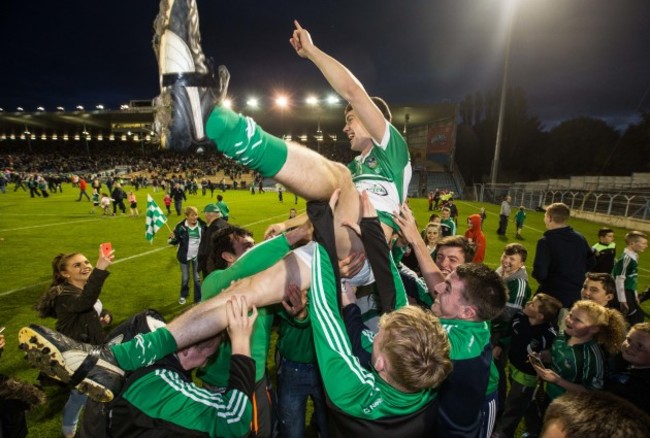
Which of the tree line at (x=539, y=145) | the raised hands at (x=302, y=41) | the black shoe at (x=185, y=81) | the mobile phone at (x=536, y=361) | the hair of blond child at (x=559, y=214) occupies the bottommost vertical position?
the mobile phone at (x=536, y=361)

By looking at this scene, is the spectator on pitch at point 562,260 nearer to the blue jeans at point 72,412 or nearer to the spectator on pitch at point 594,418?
the spectator on pitch at point 594,418

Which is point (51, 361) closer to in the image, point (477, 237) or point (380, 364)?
point (380, 364)

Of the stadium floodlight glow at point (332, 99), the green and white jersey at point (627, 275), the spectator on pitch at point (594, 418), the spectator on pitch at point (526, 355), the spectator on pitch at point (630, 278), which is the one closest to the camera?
the spectator on pitch at point (594, 418)

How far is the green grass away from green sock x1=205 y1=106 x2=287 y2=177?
4204mm

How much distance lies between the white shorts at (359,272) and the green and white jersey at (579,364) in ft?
6.76

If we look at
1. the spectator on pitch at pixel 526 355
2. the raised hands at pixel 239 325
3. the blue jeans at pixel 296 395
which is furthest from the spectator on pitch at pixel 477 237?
the raised hands at pixel 239 325

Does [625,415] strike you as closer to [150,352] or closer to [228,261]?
[150,352]

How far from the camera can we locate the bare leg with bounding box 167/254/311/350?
7.47 feet

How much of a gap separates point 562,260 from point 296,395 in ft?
15.0

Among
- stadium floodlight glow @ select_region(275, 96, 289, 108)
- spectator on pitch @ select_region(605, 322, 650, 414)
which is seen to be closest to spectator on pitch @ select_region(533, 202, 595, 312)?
spectator on pitch @ select_region(605, 322, 650, 414)

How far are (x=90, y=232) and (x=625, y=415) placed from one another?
18.5 meters

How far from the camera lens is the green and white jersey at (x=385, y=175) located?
9.45 feet

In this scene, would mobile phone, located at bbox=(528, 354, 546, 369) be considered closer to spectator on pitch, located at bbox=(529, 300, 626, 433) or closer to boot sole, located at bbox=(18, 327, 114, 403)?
spectator on pitch, located at bbox=(529, 300, 626, 433)

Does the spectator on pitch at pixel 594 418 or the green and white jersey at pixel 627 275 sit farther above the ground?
the spectator on pitch at pixel 594 418
